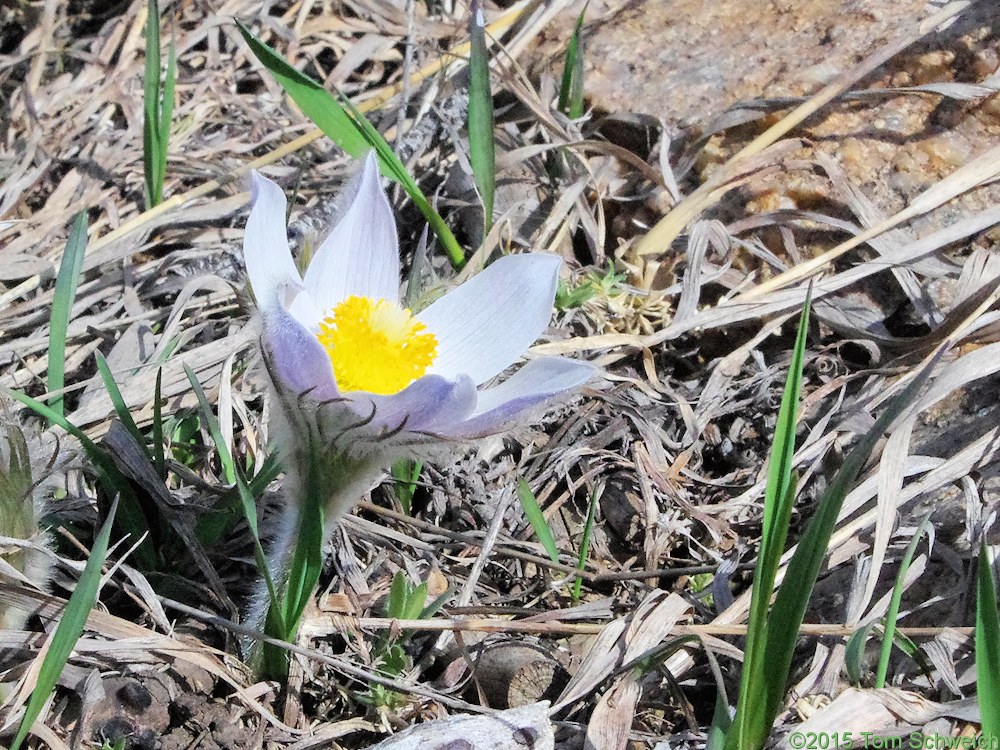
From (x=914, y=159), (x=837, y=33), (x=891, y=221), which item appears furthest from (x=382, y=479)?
(x=837, y=33)

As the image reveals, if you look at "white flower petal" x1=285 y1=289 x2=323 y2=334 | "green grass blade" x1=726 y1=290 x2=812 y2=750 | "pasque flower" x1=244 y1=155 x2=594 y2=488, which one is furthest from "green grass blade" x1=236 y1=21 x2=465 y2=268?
"green grass blade" x1=726 y1=290 x2=812 y2=750

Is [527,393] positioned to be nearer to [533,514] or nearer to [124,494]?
[533,514]

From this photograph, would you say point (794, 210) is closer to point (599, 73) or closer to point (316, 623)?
Answer: point (599, 73)

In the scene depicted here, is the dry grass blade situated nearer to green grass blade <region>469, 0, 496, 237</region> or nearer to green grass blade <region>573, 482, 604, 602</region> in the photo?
green grass blade <region>469, 0, 496, 237</region>

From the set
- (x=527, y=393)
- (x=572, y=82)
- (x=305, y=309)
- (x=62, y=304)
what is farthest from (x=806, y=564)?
(x=572, y=82)

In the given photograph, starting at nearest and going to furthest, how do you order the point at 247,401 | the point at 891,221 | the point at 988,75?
the point at 247,401
the point at 891,221
the point at 988,75

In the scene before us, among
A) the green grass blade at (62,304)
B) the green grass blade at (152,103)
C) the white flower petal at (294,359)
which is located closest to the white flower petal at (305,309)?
the white flower petal at (294,359)
